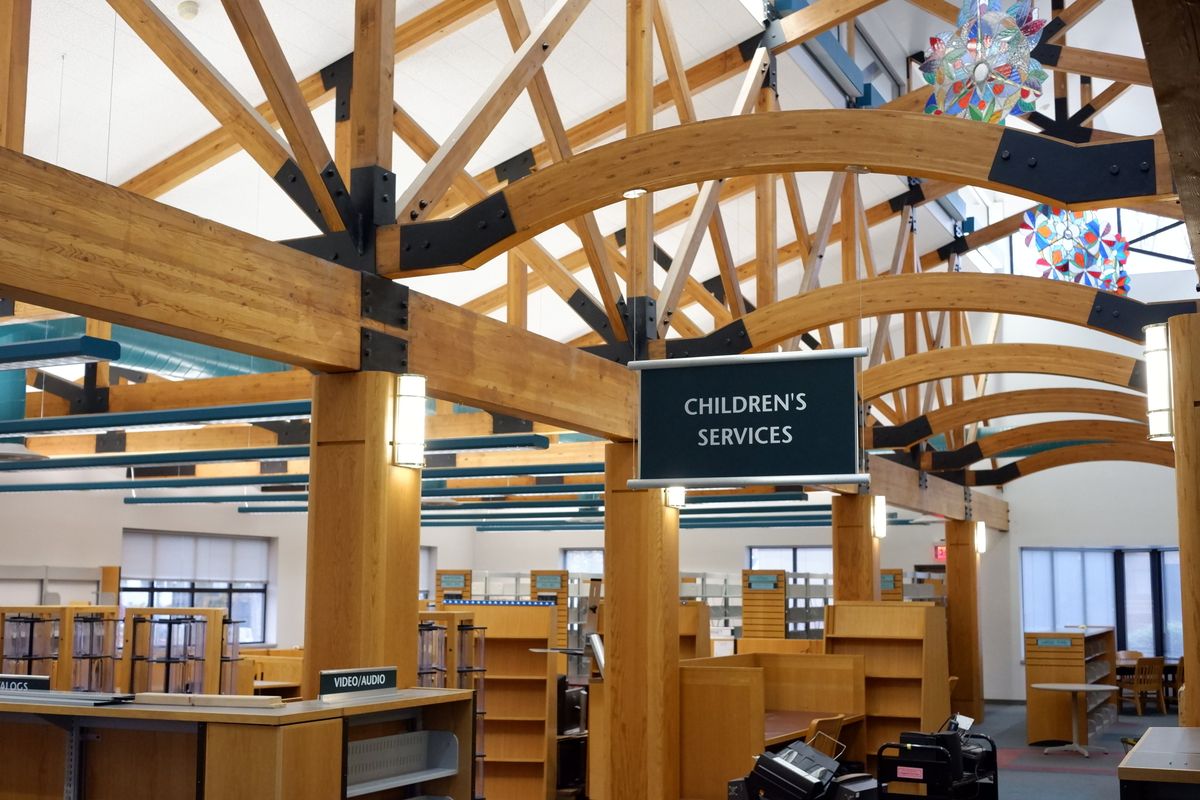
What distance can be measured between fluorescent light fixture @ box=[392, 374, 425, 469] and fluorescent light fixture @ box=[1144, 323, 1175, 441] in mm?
3534

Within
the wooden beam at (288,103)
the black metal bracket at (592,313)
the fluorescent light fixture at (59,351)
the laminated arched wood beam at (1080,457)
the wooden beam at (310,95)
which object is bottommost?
the fluorescent light fixture at (59,351)

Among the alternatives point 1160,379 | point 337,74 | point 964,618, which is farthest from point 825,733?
point 964,618

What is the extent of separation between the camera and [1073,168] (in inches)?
197

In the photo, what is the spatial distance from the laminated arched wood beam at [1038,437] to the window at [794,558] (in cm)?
930

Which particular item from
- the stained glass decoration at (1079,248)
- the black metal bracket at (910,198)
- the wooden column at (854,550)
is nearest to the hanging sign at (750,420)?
the wooden column at (854,550)

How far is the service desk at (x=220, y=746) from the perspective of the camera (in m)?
4.21

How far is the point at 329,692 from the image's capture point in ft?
15.1

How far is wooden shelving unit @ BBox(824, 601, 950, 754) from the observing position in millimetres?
11266

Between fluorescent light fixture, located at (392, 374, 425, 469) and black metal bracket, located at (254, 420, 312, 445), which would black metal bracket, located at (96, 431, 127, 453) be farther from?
fluorescent light fixture, located at (392, 374, 425, 469)

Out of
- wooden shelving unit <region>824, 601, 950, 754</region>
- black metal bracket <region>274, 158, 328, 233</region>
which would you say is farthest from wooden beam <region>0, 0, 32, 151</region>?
wooden shelving unit <region>824, 601, 950, 754</region>

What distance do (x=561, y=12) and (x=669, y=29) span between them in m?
2.15

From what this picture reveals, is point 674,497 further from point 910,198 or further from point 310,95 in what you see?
point 910,198

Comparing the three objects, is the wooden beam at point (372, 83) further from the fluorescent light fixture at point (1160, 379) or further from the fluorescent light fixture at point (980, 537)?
the fluorescent light fixture at point (980, 537)

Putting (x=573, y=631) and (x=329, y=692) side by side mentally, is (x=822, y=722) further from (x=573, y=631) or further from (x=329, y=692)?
(x=329, y=692)
